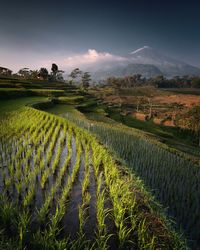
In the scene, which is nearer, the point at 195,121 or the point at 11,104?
the point at 11,104

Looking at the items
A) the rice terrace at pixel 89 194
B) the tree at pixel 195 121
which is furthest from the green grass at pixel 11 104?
the tree at pixel 195 121

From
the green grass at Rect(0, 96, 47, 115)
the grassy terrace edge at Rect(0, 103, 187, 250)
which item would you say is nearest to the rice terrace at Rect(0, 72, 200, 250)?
the grassy terrace edge at Rect(0, 103, 187, 250)

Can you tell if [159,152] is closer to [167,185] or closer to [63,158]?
[167,185]

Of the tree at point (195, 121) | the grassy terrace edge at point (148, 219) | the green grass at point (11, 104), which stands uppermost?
the green grass at point (11, 104)

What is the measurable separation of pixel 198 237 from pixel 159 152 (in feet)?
18.5

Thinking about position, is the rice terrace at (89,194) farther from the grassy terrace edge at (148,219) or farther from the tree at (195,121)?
the tree at (195,121)

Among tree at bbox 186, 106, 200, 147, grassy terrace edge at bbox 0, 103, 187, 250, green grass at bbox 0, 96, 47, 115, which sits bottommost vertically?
tree at bbox 186, 106, 200, 147

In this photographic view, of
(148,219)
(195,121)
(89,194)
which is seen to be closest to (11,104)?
(89,194)

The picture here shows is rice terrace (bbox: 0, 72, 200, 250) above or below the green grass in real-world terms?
below

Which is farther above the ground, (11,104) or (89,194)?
(11,104)

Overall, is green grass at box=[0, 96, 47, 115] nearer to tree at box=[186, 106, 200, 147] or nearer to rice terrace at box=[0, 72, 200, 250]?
rice terrace at box=[0, 72, 200, 250]

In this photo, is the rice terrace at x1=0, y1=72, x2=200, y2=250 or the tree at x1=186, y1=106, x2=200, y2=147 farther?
the tree at x1=186, y1=106, x2=200, y2=147

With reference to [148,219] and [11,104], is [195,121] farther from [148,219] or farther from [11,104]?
[148,219]

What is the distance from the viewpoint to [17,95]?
24.9 meters
